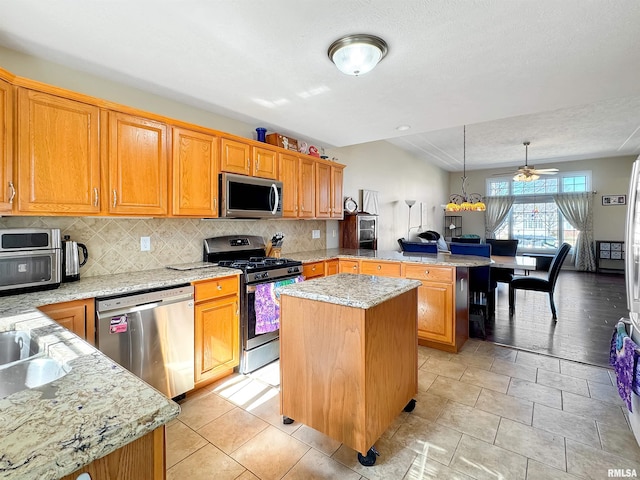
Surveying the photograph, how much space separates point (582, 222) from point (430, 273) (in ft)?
23.8

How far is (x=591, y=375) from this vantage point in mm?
2594

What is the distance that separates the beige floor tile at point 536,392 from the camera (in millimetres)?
2232

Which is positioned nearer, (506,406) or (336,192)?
(506,406)

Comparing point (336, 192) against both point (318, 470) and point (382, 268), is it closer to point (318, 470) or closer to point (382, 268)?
point (382, 268)

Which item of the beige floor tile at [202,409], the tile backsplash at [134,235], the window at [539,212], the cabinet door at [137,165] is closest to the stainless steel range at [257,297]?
the tile backsplash at [134,235]

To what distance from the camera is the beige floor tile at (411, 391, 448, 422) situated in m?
2.09

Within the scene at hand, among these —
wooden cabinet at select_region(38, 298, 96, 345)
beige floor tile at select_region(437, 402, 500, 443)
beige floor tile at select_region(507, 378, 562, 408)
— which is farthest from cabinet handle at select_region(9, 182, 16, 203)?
beige floor tile at select_region(507, 378, 562, 408)

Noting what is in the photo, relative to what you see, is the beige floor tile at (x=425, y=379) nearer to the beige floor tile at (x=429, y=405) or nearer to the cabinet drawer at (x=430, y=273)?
the beige floor tile at (x=429, y=405)

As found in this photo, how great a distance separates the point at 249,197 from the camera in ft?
9.87

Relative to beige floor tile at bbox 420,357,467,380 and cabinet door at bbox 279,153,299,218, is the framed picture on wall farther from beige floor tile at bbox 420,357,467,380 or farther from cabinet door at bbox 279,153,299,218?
cabinet door at bbox 279,153,299,218

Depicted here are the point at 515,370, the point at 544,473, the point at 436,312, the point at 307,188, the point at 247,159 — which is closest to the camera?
the point at 544,473

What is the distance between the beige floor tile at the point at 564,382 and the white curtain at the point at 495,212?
7.21m

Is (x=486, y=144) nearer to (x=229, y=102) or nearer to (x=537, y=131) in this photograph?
(x=537, y=131)

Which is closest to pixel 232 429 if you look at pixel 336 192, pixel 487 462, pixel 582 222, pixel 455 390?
pixel 487 462
